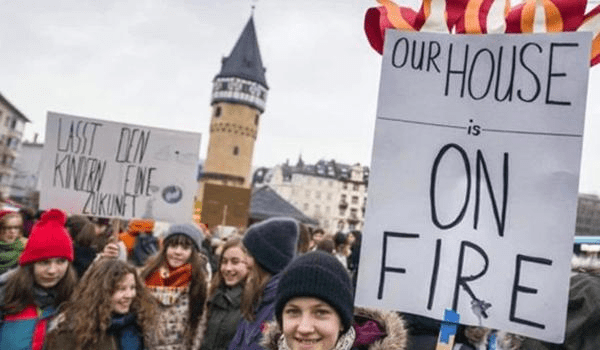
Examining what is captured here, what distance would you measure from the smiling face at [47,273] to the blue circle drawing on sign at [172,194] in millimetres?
1410

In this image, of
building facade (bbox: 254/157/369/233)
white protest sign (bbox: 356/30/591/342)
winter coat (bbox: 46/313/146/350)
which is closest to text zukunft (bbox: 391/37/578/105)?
white protest sign (bbox: 356/30/591/342)

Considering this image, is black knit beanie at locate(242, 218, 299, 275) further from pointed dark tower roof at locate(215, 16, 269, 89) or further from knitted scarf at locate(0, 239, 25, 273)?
pointed dark tower roof at locate(215, 16, 269, 89)

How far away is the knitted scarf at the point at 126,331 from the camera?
9.78 ft

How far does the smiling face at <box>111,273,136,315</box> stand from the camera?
303cm

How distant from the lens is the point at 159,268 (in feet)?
12.1

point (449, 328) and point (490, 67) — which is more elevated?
point (490, 67)

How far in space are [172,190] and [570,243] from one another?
3.48m

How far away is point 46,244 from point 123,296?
56cm

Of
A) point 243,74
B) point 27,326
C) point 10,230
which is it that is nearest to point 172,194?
point 10,230

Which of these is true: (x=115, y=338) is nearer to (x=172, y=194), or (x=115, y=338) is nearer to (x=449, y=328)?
(x=172, y=194)

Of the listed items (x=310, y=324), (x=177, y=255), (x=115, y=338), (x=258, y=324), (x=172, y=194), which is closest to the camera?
(x=310, y=324)

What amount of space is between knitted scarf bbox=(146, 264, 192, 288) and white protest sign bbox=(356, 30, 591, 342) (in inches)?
83.4

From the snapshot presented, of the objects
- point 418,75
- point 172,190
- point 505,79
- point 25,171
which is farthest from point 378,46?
point 25,171

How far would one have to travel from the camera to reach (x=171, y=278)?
3.62 metres
